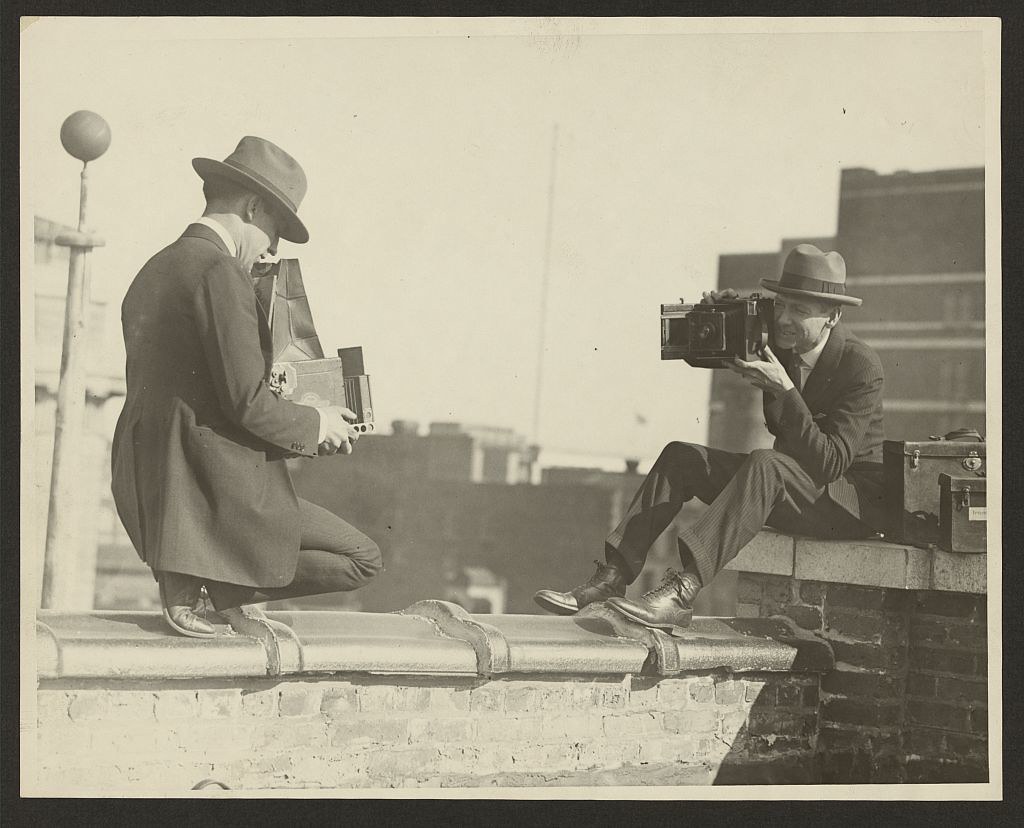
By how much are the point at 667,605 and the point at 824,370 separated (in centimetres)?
112

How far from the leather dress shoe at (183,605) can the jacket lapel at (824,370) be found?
244 cm

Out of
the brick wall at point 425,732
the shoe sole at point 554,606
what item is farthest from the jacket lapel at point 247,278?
the shoe sole at point 554,606

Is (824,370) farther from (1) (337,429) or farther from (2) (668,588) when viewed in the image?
(1) (337,429)

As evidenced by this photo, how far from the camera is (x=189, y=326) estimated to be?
4.63m

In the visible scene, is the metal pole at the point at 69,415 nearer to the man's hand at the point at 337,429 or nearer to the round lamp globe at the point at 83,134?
the round lamp globe at the point at 83,134

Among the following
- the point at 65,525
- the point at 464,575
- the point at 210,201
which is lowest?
the point at 464,575

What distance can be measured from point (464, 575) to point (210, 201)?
1628 centimetres

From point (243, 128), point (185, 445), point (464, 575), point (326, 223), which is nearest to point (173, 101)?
point (243, 128)

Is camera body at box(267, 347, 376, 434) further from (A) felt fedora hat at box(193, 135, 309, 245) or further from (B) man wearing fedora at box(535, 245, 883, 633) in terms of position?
(B) man wearing fedora at box(535, 245, 883, 633)

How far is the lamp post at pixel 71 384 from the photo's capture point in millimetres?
4898

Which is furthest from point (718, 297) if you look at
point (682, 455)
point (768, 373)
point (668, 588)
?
point (668, 588)

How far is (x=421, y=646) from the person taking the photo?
15.6 ft

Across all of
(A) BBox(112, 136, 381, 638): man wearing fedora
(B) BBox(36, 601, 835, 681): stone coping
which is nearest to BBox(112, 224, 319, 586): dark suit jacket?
(A) BBox(112, 136, 381, 638): man wearing fedora
